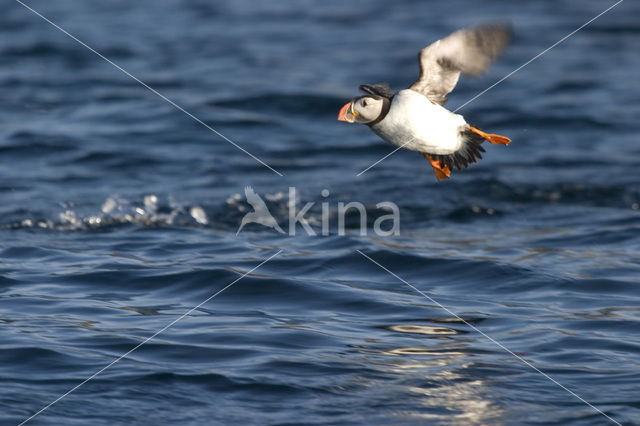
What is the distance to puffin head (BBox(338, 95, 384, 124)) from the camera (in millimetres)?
5512

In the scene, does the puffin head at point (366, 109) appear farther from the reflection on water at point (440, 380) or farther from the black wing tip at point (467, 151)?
the reflection on water at point (440, 380)

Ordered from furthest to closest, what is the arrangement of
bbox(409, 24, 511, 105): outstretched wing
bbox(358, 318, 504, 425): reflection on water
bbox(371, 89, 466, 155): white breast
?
bbox(409, 24, 511, 105): outstretched wing → bbox(371, 89, 466, 155): white breast → bbox(358, 318, 504, 425): reflection on water

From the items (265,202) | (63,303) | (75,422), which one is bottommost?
(75,422)

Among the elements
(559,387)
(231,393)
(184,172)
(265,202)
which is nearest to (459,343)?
(559,387)

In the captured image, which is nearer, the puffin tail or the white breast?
the white breast

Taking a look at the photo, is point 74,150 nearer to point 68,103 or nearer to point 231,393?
point 68,103

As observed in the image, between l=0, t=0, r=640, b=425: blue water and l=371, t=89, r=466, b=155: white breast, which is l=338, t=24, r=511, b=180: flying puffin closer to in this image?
l=371, t=89, r=466, b=155: white breast

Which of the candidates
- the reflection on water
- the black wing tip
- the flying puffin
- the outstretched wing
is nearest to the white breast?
the flying puffin

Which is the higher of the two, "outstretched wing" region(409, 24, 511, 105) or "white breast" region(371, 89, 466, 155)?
"outstretched wing" region(409, 24, 511, 105)

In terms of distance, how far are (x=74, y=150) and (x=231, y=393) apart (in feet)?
24.0

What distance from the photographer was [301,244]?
28.5ft

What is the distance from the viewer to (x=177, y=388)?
5535 millimetres

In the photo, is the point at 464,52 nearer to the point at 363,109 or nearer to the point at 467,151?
the point at 467,151

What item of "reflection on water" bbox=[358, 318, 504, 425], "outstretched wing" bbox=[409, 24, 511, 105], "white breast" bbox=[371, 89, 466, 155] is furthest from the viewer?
"outstretched wing" bbox=[409, 24, 511, 105]
